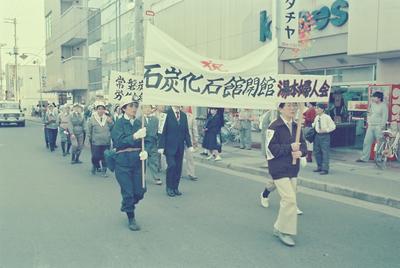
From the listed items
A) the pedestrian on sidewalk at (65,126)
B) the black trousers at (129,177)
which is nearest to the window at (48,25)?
the pedestrian on sidewalk at (65,126)

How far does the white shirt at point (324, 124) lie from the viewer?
31.4ft

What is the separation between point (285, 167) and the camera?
5.35 m

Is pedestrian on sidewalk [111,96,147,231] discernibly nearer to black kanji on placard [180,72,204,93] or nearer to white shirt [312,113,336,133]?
black kanji on placard [180,72,204,93]

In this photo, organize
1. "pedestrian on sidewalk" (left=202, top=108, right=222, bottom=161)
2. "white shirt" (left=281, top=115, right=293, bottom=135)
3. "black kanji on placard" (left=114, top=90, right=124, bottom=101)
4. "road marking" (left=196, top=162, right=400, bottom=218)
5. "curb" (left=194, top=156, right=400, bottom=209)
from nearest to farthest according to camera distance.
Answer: "white shirt" (left=281, top=115, right=293, bottom=135), "road marking" (left=196, top=162, right=400, bottom=218), "curb" (left=194, top=156, right=400, bottom=209), "black kanji on placard" (left=114, top=90, right=124, bottom=101), "pedestrian on sidewalk" (left=202, top=108, right=222, bottom=161)

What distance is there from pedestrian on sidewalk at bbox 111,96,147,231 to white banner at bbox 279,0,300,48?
6188 millimetres

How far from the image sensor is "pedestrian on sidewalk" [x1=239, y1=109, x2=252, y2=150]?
1452 centimetres

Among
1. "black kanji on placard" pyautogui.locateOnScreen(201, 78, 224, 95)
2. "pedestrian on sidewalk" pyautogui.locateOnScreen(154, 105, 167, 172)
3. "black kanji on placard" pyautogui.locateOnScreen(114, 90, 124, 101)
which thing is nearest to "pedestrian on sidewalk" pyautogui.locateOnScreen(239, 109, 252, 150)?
"pedestrian on sidewalk" pyautogui.locateOnScreen(154, 105, 167, 172)

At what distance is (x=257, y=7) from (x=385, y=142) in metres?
7.89

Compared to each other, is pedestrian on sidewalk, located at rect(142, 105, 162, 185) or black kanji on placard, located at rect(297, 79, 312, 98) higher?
black kanji on placard, located at rect(297, 79, 312, 98)

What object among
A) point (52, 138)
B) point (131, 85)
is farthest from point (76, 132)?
point (52, 138)

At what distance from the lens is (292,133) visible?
18.4 feet

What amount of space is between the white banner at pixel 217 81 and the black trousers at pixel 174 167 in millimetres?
1902

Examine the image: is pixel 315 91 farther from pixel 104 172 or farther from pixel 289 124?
pixel 104 172

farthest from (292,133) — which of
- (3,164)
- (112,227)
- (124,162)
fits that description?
(3,164)
